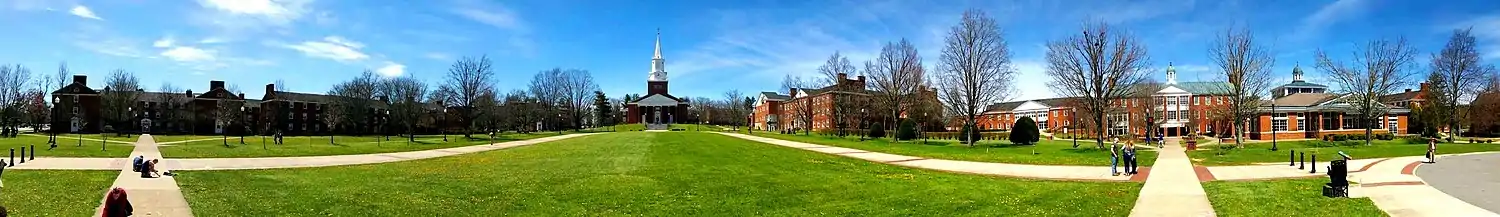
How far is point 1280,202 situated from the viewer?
14359mm

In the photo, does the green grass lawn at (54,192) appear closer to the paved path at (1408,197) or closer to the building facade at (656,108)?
the paved path at (1408,197)

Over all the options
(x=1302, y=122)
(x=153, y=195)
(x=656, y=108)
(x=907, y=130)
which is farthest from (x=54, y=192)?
(x=656, y=108)

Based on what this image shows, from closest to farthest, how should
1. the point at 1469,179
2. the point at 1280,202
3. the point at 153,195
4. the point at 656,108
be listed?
the point at 1280,202 → the point at 153,195 → the point at 1469,179 → the point at 656,108

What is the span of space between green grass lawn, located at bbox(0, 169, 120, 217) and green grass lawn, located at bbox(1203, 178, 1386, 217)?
60.7ft

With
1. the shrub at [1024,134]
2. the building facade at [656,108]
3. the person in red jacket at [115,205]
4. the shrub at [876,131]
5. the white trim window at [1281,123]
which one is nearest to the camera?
the person in red jacket at [115,205]

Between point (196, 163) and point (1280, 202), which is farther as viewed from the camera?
point (196, 163)

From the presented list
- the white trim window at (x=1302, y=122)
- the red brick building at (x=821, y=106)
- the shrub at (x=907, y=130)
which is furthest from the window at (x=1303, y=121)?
the shrub at (x=907, y=130)

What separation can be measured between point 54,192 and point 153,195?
208 centimetres

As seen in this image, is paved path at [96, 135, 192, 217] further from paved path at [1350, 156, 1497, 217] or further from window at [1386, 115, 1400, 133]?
window at [1386, 115, 1400, 133]

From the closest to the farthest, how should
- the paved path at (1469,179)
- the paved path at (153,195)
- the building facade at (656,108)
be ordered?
the paved path at (153,195), the paved path at (1469,179), the building facade at (656,108)

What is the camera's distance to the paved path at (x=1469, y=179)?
15164mm

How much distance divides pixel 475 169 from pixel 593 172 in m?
4.95

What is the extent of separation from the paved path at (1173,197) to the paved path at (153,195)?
15.4 meters

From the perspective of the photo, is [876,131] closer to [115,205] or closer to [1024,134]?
[1024,134]
